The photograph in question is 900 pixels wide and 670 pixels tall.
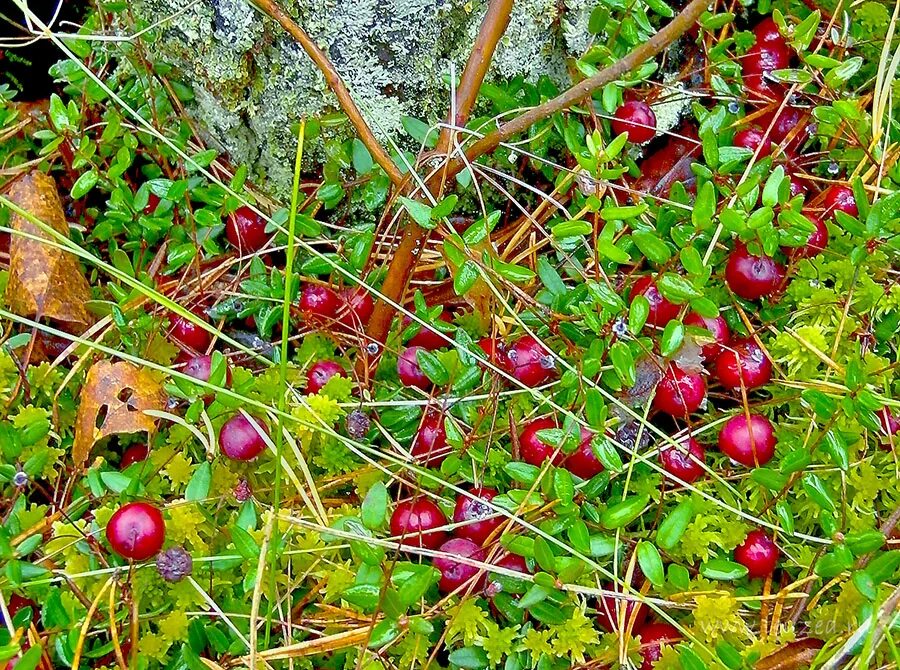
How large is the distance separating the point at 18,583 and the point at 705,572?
1518mm

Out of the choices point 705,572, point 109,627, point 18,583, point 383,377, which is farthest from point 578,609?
point 18,583

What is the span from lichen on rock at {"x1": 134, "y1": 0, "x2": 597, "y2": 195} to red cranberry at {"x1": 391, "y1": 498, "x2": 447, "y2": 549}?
1096mm

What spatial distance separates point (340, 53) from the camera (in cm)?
236

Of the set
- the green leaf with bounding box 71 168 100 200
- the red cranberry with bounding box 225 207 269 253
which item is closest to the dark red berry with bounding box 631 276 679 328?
the red cranberry with bounding box 225 207 269 253

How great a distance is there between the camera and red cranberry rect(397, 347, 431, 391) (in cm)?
212

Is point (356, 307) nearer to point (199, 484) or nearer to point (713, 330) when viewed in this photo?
point (199, 484)

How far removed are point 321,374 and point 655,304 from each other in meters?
0.90

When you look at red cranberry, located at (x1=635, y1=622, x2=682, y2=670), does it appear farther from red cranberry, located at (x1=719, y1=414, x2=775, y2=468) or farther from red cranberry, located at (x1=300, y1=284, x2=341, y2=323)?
red cranberry, located at (x1=300, y1=284, x2=341, y2=323)

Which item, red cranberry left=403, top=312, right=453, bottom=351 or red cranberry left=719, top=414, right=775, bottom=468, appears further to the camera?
red cranberry left=403, top=312, right=453, bottom=351

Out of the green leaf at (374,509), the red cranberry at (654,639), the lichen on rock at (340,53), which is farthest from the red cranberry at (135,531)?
the lichen on rock at (340,53)

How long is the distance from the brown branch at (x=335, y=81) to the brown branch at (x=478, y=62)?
149 mm

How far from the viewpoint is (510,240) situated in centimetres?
249

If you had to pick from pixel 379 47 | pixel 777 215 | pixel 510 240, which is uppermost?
pixel 379 47

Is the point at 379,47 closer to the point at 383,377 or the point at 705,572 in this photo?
the point at 383,377
